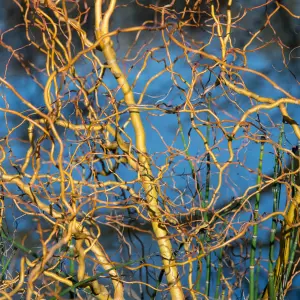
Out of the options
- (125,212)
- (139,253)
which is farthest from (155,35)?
(139,253)

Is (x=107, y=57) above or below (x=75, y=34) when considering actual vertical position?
below

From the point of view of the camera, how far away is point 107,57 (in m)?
1.67

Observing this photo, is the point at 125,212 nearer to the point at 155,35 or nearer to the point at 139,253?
the point at 139,253

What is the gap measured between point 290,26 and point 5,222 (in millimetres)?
1159

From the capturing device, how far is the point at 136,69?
2.08 metres

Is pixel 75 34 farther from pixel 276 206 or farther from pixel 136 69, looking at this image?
pixel 276 206

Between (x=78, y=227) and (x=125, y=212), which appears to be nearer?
(x=78, y=227)

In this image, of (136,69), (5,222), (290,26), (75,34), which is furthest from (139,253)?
(290,26)

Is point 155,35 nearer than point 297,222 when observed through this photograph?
No

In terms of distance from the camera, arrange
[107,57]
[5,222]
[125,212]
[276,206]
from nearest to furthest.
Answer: [276,206] < [107,57] < [125,212] < [5,222]

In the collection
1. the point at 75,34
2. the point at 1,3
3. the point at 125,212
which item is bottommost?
the point at 125,212

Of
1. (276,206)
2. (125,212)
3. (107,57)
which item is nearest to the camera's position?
(276,206)

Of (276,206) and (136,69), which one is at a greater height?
(136,69)

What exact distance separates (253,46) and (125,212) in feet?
2.27
